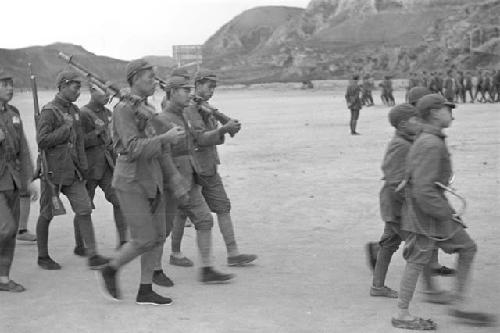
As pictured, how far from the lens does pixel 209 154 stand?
702 cm

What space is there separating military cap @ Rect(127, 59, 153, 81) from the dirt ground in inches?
67.0

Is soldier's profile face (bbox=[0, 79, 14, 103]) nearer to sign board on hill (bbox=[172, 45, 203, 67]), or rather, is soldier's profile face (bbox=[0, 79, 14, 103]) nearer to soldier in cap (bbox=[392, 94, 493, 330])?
soldier in cap (bbox=[392, 94, 493, 330])

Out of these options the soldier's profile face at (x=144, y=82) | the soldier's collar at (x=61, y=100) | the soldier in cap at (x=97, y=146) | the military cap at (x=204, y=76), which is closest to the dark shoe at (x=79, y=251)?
the soldier in cap at (x=97, y=146)

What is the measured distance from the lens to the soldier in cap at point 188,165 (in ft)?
21.3

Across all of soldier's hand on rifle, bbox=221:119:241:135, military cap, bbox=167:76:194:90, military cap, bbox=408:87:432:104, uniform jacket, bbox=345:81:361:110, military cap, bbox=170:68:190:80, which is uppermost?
military cap, bbox=170:68:190:80

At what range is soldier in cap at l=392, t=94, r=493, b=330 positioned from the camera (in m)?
5.05

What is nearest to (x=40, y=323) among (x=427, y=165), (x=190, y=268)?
(x=190, y=268)

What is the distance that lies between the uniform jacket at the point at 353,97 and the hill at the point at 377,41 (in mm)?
40510

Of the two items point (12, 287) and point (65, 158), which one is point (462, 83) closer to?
point (65, 158)

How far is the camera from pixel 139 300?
19.5 ft

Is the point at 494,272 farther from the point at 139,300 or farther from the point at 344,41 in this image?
the point at 344,41

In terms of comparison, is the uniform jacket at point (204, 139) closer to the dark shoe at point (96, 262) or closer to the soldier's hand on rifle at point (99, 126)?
the soldier's hand on rifle at point (99, 126)

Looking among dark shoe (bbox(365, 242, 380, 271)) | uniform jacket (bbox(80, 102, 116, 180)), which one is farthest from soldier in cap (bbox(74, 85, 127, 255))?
dark shoe (bbox(365, 242, 380, 271))

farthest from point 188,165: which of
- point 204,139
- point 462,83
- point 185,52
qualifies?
point 185,52
